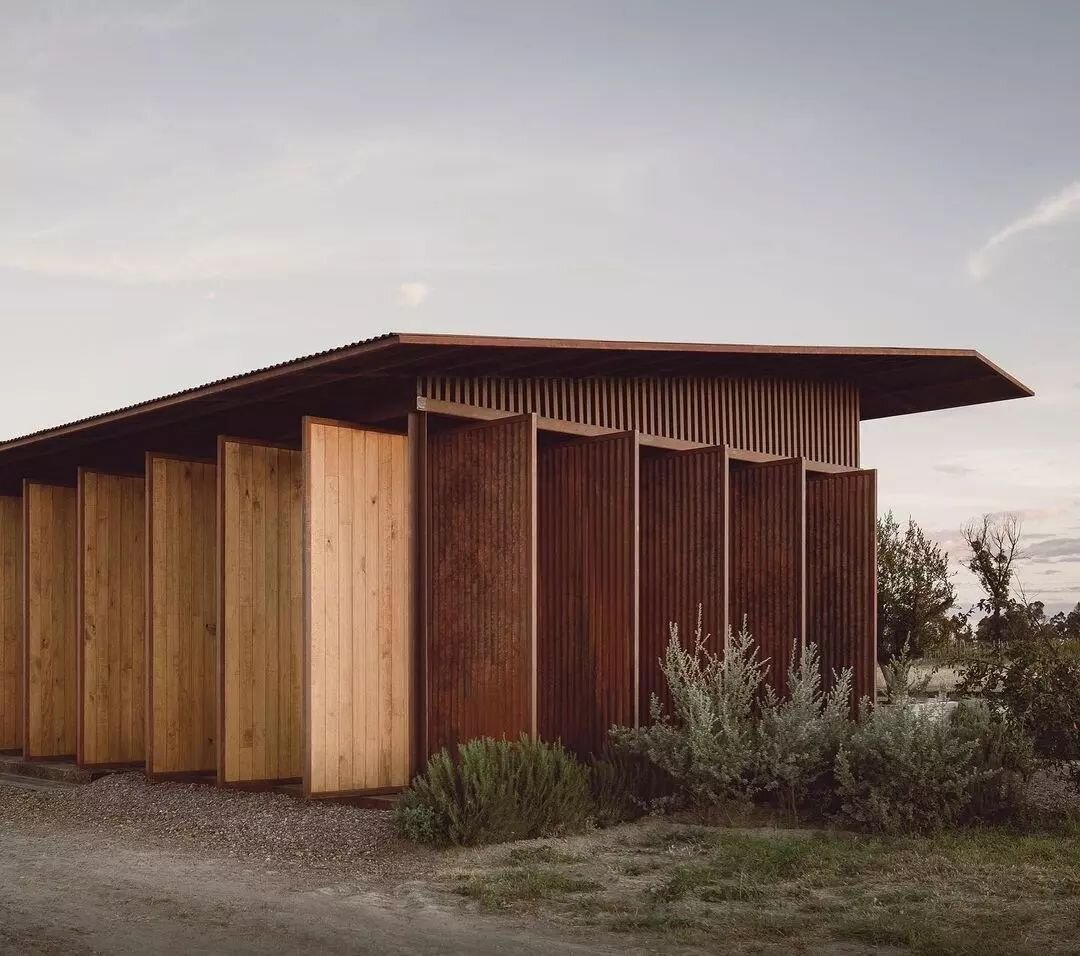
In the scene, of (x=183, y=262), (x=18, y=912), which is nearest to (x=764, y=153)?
(x=183, y=262)

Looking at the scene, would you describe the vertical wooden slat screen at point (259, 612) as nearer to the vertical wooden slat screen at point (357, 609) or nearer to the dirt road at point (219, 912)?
the vertical wooden slat screen at point (357, 609)

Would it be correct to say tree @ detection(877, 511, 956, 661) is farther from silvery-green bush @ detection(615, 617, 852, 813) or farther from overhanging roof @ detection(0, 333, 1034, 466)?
silvery-green bush @ detection(615, 617, 852, 813)

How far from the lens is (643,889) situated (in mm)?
7648

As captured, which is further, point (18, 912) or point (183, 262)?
point (183, 262)

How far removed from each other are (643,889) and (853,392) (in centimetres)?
838

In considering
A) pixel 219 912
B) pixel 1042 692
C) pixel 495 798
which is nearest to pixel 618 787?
pixel 495 798

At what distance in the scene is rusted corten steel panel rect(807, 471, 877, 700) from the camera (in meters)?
13.7

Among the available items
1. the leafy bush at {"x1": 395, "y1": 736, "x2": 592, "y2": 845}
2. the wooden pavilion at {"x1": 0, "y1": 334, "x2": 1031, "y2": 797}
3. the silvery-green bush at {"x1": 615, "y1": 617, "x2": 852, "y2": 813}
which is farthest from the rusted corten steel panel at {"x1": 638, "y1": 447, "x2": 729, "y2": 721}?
the leafy bush at {"x1": 395, "y1": 736, "x2": 592, "y2": 845}

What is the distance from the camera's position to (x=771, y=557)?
13.0m

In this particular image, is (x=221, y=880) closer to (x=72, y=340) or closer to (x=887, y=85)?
(x=72, y=340)

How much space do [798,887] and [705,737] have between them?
2.44 meters

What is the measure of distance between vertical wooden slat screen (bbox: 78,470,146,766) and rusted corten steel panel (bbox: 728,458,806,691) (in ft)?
21.2

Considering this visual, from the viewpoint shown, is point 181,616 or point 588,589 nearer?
point 588,589

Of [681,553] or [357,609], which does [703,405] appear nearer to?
[681,553]
